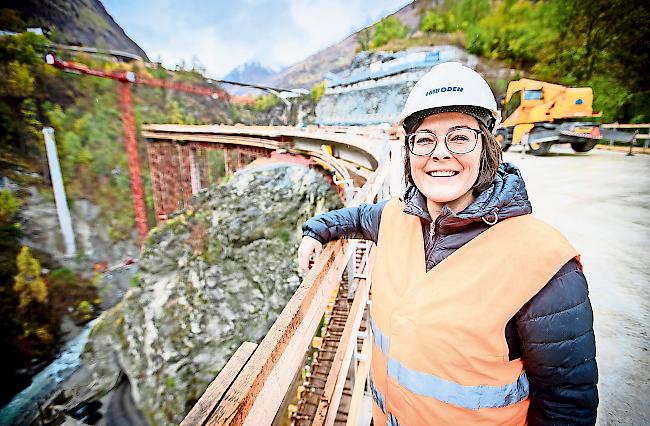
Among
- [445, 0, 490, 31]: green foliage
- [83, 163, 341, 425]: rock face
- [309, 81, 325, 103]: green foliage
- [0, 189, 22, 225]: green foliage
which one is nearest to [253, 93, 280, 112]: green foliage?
[309, 81, 325, 103]: green foliage

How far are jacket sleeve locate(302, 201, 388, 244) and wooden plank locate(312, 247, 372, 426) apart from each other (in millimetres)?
695

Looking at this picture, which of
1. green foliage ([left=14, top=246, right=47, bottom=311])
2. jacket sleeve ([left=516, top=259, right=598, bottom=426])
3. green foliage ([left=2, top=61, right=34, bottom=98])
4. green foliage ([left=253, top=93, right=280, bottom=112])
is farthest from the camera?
green foliage ([left=253, top=93, right=280, bottom=112])

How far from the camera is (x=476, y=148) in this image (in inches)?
43.8

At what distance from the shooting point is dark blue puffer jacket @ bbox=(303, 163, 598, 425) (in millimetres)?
822

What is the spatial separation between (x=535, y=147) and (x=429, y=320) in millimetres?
12161

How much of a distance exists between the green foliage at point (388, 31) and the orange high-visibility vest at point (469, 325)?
1784 inches

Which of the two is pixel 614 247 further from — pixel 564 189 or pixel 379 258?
pixel 379 258

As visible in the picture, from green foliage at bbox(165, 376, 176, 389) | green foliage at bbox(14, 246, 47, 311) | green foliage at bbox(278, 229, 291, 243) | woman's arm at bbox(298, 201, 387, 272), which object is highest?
woman's arm at bbox(298, 201, 387, 272)

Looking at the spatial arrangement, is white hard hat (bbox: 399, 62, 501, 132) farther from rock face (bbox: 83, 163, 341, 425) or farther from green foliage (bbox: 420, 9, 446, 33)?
green foliage (bbox: 420, 9, 446, 33)

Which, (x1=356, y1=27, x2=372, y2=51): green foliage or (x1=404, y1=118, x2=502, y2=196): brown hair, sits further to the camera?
(x1=356, y1=27, x2=372, y2=51): green foliage

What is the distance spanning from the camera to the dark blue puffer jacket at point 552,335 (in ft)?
2.70

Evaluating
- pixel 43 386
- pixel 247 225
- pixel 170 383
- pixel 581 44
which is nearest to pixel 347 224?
pixel 247 225

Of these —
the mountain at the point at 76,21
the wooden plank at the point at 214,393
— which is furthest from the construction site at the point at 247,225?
the mountain at the point at 76,21

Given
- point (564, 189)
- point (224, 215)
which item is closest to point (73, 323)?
point (224, 215)
